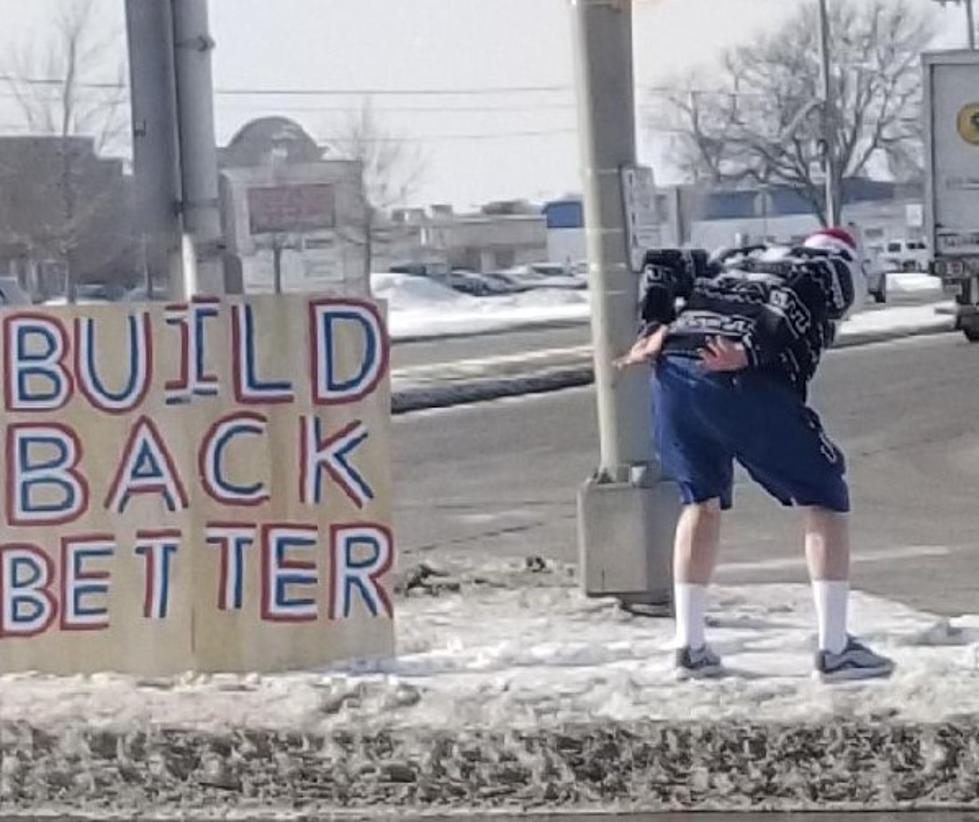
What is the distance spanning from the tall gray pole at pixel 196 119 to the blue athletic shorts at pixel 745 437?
2015mm

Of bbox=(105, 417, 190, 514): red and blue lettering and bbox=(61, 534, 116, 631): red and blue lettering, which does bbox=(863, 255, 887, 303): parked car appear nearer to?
bbox=(105, 417, 190, 514): red and blue lettering

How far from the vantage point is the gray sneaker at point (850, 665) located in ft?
25.3

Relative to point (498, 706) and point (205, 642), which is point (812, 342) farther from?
point (205, 642)

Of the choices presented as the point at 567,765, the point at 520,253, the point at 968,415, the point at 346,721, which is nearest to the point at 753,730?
the point at 567,765

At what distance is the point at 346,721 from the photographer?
7340mm

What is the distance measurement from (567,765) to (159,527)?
197 cm

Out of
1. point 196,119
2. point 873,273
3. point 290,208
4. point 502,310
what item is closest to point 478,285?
point 502,310

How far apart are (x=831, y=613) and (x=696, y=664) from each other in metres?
0.50

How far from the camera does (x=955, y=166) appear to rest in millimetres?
38281

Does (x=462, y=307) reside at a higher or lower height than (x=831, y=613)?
lower

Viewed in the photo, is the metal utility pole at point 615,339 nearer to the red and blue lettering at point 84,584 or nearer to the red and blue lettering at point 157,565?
the red and blue lettering at point 157,565

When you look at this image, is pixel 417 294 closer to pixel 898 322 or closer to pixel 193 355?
pixel 898 322

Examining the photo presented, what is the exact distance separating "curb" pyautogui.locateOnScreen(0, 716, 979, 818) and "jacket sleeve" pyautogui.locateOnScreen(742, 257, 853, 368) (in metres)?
1.36

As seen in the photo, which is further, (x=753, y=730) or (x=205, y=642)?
(x=205, y=642)
